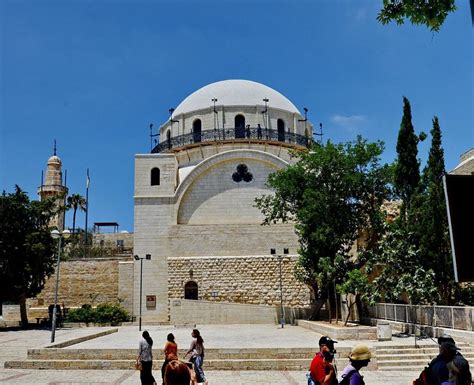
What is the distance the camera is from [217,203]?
2681 cm

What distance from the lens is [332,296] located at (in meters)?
20.9

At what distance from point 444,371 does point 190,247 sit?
21.8 metres

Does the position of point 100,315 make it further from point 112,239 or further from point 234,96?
point 112,239

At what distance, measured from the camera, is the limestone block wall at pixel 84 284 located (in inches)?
1061

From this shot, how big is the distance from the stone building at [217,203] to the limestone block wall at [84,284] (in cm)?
268

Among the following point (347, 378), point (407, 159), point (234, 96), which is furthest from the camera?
point (234, 96)

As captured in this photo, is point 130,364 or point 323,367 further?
point 130,364

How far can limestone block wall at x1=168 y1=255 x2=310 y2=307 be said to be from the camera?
24359 millimetres

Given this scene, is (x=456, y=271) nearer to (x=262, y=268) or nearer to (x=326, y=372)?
(x=326, y=372)

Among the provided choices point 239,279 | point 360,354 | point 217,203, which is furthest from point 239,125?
point 360,354

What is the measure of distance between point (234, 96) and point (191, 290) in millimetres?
12136

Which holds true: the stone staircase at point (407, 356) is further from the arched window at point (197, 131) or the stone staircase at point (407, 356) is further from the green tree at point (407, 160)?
the arched window at point (197, 131)

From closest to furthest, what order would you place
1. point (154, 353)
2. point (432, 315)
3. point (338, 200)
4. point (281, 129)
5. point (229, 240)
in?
point (154, 353), point (432, 315), point (338, 200), point (229, 240), point (281, 129)

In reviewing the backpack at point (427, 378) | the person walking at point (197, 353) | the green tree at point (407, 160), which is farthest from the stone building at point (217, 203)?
the backpack at point (427, 378)
